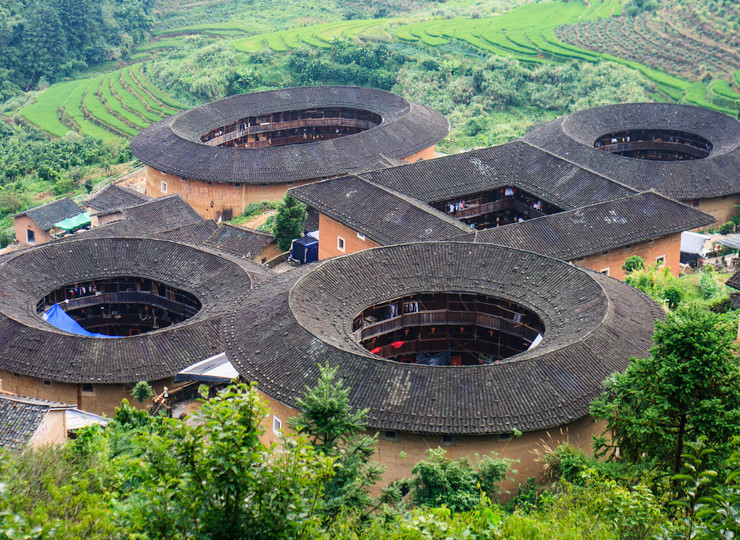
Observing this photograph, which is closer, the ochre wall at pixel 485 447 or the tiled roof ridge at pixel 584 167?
the ochre wall at pixel 485 447

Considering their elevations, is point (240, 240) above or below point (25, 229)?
above

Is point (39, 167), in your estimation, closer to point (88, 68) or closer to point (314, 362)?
point (88, 68)

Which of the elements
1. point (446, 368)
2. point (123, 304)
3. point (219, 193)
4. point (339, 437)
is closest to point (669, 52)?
point (219, 193)

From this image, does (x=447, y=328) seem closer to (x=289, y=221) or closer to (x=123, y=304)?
(x=123, y=304)

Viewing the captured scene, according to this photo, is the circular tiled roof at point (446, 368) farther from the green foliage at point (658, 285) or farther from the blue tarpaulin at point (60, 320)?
the blue tarpaulin at point (60, 320)

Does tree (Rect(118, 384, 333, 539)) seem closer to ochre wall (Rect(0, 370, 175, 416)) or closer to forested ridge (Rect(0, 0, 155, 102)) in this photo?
ochre wall (Rect(0, 370, 175, 416))

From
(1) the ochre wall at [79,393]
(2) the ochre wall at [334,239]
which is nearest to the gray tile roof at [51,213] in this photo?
(2) the ochre wall at [334,239]

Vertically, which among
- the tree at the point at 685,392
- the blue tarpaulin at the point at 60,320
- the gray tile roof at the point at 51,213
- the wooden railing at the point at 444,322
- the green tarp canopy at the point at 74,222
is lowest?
Result: the green tarp canopy at the point at 74,222
